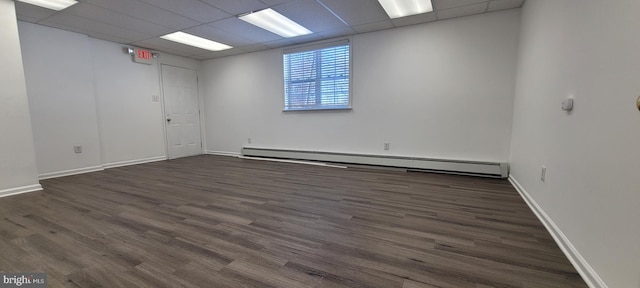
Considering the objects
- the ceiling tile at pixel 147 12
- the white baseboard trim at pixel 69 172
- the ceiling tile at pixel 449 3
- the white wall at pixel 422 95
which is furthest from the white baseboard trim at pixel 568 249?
the white baseboard trim at pixel 69 172

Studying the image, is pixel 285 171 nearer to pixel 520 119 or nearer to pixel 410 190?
pixel 410 190

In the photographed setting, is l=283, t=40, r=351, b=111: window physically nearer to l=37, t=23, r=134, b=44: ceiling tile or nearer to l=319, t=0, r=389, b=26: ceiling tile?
l=319, t=0, r=389, b=26: ceiling tile

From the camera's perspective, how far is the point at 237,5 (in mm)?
3338

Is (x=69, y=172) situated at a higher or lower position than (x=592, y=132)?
lower

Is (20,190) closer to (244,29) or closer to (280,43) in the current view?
(244,29)

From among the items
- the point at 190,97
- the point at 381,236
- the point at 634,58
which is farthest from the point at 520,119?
the point at 190,97

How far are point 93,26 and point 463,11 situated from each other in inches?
222

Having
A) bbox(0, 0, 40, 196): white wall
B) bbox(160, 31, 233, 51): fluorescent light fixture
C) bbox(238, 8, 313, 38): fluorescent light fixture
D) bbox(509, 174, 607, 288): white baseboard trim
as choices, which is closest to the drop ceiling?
bbox(238, 8, 313, 38): fluorescent light fixture

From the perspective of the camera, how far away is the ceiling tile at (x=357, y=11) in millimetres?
3314

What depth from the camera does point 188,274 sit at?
1514mm

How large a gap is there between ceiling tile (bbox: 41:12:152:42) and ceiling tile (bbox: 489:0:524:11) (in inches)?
216

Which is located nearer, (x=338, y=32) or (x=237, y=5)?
(x=237, y=5)

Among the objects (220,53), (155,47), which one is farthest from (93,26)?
(220,53)

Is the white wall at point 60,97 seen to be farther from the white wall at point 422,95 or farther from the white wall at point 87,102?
the white wall at point 422,95
